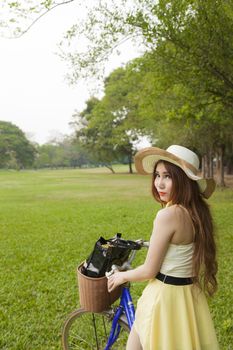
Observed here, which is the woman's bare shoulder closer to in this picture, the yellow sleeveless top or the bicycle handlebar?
the yellow sleeveless top

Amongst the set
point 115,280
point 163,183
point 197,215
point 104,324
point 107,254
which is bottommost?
point 104,324

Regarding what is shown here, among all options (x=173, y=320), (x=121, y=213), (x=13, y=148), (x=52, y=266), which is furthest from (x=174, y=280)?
(x=13, y=148)

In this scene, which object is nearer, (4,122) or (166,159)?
(166,159)

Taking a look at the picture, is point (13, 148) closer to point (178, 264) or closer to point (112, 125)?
point (112, 125)

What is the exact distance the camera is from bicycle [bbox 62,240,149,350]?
7.60 feet

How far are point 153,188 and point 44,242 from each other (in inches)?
274

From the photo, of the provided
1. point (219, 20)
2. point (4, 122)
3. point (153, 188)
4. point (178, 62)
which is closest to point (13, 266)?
point (153, 188)

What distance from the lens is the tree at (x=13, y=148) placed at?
6725 centimetres

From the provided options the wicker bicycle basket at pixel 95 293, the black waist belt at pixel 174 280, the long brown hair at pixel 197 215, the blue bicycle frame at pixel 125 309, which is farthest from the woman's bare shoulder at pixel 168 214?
the blue bicycle frame at pixel 125 309

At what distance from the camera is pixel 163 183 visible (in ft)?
6.72

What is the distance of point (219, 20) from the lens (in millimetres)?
7371

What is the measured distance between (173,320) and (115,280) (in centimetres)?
41

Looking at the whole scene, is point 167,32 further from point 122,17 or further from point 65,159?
point 65,159

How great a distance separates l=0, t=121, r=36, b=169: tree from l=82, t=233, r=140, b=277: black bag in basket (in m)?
68.0
